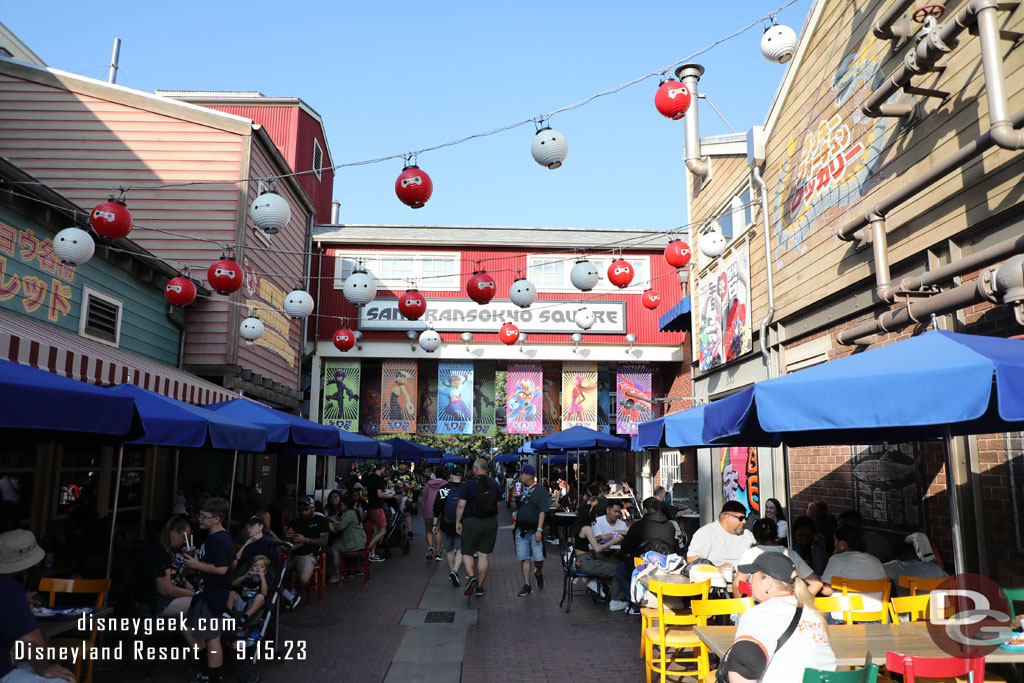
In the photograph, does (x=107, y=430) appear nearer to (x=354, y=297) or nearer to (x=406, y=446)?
(x=354, y=297)

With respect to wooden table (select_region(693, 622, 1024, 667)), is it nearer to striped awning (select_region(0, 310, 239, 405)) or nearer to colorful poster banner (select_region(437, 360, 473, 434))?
striped awning (select_region(0, 310, 239, 405))

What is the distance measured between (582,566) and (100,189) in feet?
40.8

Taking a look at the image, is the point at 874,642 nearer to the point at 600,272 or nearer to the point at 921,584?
the point at 921,584

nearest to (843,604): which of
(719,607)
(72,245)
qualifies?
(719,607)

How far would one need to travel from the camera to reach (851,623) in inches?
201

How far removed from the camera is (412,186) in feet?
27.6

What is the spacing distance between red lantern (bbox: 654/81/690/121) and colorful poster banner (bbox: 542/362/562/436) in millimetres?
15643

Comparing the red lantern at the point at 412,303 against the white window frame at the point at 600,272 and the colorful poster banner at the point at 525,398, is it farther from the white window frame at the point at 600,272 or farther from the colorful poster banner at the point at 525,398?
the white window frame at the point at 600,272

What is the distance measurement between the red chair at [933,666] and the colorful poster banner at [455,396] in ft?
62.9

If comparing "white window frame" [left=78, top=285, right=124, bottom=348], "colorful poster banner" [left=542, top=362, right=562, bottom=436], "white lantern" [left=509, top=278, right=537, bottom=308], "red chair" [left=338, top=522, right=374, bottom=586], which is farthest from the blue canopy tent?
"colorful poster banner" [left=542, top=362, right=562, bottom=436]

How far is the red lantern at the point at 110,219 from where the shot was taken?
27.5 ft

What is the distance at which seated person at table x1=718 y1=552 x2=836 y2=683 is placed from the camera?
324 centimetres

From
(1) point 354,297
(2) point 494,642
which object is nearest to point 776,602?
(2) point 494,642

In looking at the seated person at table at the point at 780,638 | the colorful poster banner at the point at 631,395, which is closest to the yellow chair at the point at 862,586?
the seated person at table at the point at 780,638
